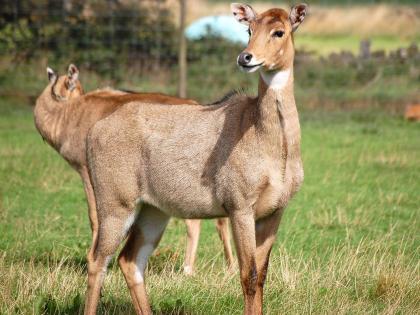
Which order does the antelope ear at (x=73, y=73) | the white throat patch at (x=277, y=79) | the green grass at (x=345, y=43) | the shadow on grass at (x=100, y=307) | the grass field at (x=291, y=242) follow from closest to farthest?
the white throat patch at (x=277, y=79) < the shadow on grass at (x=100, y=307) < the grass field at (x=291, y=242) < the antelope ear at (x=73, y=73) < the green grass at (x=345, y=43)

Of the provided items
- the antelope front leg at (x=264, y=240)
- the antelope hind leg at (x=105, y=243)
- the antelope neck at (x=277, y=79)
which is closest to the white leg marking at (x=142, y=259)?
the antelope hind leg at (x=105, y=243)

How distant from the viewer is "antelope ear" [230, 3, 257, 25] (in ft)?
22.1

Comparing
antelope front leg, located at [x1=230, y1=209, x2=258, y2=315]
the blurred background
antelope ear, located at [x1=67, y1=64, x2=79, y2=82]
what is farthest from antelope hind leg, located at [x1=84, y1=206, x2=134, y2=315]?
the blurred background

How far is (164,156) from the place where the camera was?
21.9 feet

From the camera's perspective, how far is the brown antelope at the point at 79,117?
8609mm

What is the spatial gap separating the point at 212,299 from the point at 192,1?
2369cm

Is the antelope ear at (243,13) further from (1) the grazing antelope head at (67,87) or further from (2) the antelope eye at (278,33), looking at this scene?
(1) the grazing antelope head at (67,87)

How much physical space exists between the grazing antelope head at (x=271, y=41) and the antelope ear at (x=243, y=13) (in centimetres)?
13

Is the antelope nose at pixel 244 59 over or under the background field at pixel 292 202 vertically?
over

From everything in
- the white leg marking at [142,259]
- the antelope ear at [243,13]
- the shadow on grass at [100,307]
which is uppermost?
the antelope ear at [243,13]

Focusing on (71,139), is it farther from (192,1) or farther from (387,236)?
(192,1)

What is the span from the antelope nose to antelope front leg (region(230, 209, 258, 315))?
992 millimetres

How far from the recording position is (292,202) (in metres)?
11.2

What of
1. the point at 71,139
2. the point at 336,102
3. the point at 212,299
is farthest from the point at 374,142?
the point at 212,299
